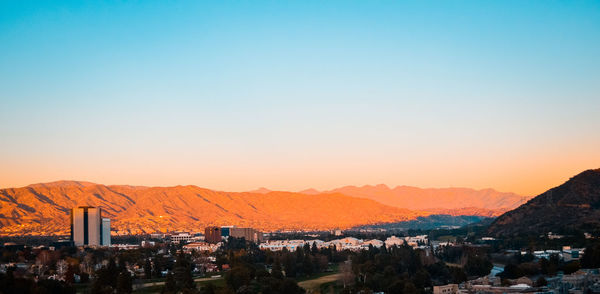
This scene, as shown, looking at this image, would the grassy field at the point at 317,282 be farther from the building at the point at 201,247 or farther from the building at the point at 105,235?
the building at the point at 105,235

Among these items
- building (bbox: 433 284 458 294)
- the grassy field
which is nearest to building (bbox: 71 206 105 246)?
the grassy field

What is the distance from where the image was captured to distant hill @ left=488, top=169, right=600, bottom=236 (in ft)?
306

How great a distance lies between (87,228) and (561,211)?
7333cm

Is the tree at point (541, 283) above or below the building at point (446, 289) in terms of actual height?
above

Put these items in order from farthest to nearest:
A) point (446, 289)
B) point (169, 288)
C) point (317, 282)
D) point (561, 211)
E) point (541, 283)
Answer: point (561, 211) → point (317, 282) → point (446, 289) → point (169, 288) → point (541, 283)

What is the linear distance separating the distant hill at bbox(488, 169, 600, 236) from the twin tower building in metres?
62.6

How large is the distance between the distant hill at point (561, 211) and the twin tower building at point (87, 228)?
62613 millimetres

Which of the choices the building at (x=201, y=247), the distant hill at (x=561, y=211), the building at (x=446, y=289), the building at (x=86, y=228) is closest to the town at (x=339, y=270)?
the building at (x=446, y=289)

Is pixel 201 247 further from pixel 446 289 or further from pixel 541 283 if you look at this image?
pixel 541 283

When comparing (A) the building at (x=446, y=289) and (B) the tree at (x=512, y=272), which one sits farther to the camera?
(B) the tree at (x=512, y=272)

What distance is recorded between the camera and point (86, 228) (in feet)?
384

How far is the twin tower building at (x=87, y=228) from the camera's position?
116200 millimetres

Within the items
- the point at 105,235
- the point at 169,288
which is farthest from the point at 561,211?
the point at 105,235

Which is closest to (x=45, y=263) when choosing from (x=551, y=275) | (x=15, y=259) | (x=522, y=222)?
(x=15, y=259)
